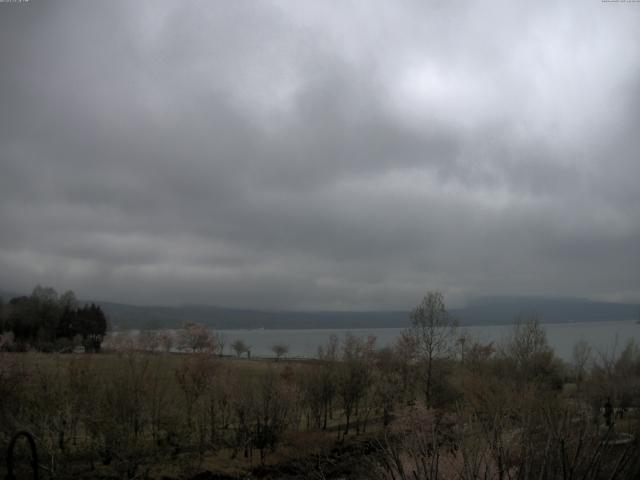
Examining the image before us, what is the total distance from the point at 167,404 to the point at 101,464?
6834 millimetres

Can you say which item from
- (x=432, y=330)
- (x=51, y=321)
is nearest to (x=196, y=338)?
(x=51, y=321)

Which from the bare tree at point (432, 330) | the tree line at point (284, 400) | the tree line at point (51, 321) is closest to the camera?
the tree line at point (284, 400)

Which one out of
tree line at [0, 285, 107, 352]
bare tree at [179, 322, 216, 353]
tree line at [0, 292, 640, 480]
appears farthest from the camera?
tree line at [0, 285, 107, 352]

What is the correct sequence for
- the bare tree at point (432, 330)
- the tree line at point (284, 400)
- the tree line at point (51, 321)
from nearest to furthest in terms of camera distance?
1. the tree line at point (284, 400)
2. the bare tree at point (432, 330)
3. the tree line at point (51, 321)

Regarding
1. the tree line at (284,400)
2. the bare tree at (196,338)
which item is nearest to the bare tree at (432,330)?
the tree line at (284,400)

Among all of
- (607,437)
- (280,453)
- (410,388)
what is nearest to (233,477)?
(280,453)

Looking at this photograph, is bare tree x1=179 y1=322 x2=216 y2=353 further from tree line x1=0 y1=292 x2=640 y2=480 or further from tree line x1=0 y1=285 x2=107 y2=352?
tree line x1=0 y1=292 x2=640 y2=480

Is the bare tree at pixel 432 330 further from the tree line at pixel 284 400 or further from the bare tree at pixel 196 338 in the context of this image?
the bare tree at pixel 196 338

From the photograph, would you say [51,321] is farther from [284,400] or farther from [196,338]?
[284,400]

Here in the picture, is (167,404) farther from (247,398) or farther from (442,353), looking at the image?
(442,353)

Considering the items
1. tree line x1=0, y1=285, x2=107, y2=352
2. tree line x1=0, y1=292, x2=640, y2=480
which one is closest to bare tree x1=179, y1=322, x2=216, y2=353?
tree line x1=0, y1=285, x2=107, y2=352

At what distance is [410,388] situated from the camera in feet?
206

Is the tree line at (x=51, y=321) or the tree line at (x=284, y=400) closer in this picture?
the tree line at (x=284, y=400)

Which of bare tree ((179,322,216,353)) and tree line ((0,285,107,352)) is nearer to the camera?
bare tree ((179,322,216,353))
